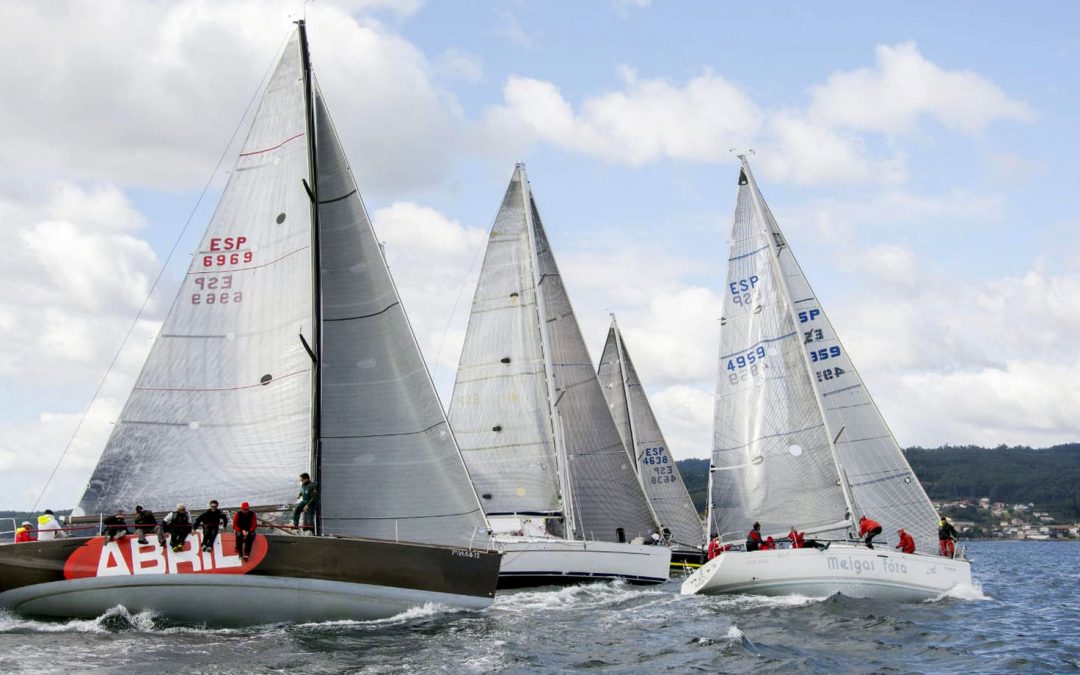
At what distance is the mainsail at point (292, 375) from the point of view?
2172 centimetres

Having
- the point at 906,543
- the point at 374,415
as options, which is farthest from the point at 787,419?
the point at 374,415

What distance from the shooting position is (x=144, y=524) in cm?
2017

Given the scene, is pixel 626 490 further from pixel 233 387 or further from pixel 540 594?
pixel 233 387

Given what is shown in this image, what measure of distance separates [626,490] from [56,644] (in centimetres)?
1985

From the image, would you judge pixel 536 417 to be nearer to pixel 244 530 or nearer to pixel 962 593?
pixel 962 593

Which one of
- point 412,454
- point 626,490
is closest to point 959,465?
point 626,490

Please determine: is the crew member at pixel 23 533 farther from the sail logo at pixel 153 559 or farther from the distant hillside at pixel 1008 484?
the distant hillside at pixel 1008 484

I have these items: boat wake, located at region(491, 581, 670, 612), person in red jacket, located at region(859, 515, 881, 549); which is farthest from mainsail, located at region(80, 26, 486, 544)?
person in red jacket, located at region(859, 515, 881, 549)

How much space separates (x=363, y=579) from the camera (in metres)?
20.7

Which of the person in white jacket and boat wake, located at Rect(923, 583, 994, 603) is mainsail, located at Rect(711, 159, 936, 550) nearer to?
boat wake, located at Rect(923, 583, 994, 603)

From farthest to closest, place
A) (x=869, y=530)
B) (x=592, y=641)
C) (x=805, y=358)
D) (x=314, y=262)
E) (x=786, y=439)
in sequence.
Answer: (x=786, y=439), (x=805, y=358), (x=869, y=530), (x=314, y=262), (x=592, y=641)

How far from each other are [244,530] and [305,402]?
308 centimetres

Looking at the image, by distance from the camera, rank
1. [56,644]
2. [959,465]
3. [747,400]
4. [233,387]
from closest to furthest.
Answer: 1. [56,644]
2. [233,387]
3. [747,400]
4. [959,465]

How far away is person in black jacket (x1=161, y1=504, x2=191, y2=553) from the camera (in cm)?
2003
